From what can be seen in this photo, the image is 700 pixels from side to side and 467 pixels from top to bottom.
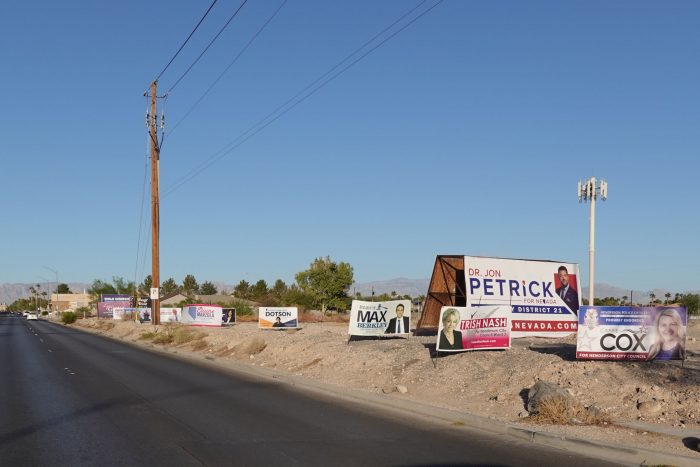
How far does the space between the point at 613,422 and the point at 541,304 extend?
1618 centimetres

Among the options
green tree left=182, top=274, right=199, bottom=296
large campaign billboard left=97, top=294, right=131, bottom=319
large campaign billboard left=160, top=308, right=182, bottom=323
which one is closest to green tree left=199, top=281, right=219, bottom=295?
green tree left=182, top=274, right=199, bottom=296

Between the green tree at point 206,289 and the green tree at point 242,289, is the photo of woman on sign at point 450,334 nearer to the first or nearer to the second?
the green tree at point 242,289

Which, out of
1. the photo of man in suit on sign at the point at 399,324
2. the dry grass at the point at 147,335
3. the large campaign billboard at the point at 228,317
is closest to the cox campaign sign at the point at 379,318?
the photo of man in suit on sign at the point at 399,324

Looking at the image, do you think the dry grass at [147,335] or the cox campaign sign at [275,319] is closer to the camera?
the cox campaign sign at [275,319]

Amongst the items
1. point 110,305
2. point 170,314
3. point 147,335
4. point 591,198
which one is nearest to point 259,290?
point 110,305

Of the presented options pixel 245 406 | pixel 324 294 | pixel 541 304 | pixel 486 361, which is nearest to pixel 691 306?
pixel 324 294

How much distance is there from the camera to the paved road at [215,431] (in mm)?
9445

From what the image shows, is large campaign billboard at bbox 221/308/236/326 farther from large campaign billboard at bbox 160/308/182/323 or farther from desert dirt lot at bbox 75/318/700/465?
desert dirt lot at bbox 75/318/700/465

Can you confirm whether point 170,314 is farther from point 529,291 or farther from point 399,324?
point 529,291

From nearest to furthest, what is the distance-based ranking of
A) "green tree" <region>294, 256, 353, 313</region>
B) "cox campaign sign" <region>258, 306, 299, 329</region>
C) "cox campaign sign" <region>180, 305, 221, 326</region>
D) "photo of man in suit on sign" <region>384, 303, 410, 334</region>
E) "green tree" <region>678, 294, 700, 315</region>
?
"photo of man in suit on sign" <region>384, 303, 410, 334</region> → "cox campaign sign" <region>258, 306, 299, 329</region> → "cox campaign sign" <region>180, 305, 221, 326</region> → "green tree" <region>678, 294, 700, 315</region> → "green tree" <region>294, 256, 353, 313</region>

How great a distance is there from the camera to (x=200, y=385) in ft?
60.0

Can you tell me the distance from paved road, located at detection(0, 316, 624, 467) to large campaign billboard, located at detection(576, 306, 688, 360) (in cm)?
485

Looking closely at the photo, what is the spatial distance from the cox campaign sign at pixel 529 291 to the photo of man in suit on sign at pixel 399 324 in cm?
283

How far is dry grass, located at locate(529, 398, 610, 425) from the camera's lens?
38.8 feet
